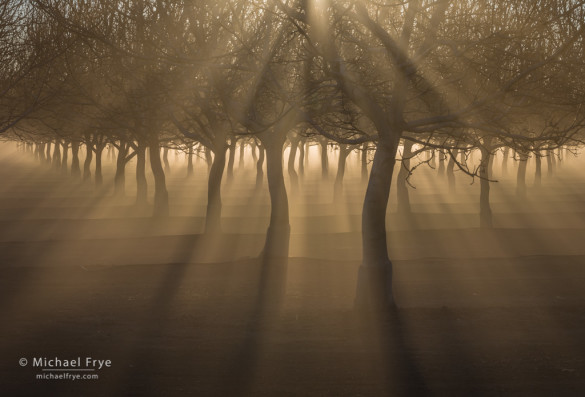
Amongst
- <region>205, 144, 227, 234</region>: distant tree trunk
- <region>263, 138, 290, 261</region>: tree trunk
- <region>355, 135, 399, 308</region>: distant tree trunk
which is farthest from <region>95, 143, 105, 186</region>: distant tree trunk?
<region>355, 135, 399, 308</region>: distant tree trunk

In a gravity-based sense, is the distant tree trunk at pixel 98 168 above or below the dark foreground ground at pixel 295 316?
above

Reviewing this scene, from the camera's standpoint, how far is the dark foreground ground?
8.09 m

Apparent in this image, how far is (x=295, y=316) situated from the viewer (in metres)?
11.3

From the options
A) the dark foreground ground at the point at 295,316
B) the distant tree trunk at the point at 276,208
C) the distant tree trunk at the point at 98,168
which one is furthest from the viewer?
the distant tree trunk at the point at 98,168

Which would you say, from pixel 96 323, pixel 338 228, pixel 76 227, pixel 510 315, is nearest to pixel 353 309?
pixel 510 315

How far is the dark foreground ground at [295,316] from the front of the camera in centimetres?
809

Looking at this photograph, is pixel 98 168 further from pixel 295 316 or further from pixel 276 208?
pixel 295 316

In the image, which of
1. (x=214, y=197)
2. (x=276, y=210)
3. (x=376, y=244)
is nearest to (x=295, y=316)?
(x=376, y=244)

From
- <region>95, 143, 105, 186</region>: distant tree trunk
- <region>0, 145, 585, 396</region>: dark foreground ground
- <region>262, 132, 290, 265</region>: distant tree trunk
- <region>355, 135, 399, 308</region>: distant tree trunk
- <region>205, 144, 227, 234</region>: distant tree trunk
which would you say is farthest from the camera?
<region>95, 143, 105, 186</region>: distant tree trunk

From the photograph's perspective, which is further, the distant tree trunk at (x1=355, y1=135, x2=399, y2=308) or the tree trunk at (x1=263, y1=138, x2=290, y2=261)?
the tree trunk at (x1=263, y1=138, x2=290, y2=261)

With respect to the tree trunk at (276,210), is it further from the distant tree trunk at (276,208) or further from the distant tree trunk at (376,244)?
the distant tree trunk at (376,244)

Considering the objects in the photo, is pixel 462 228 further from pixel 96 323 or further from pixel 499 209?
pixel 96 323

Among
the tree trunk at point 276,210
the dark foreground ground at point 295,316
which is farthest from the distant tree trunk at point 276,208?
the dark foreground ground at point 295,316

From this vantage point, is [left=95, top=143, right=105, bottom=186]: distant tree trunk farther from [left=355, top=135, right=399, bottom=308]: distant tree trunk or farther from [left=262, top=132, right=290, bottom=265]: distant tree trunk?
[left=355, top=135, right=399, bottom=308]: distant tree trunk
